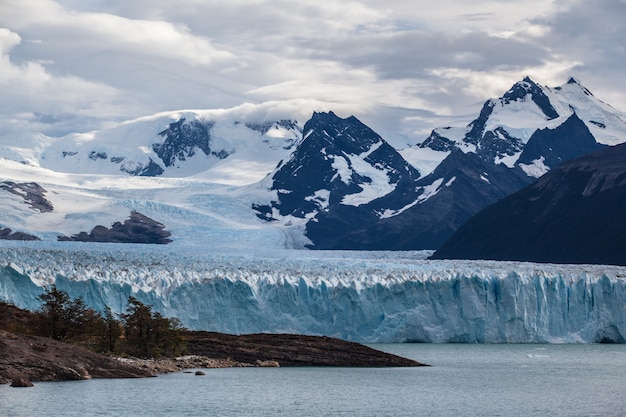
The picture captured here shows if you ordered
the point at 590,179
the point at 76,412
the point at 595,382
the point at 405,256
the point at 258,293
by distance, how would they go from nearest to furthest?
the point at 76,412 → the point at 595,382 → the point at 258,293 → the point at 405,256 → the point at 590,179

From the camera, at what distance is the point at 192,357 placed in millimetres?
50781

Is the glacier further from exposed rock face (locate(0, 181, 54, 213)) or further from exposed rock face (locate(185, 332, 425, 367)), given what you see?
exposed rock face (locate(0, 181, 54, 213))

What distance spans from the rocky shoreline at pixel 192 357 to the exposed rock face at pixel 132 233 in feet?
234

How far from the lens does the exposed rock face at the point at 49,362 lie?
40.6 metres

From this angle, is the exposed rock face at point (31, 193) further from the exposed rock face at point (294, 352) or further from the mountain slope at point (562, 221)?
the exposed rock face at point (294, 352)

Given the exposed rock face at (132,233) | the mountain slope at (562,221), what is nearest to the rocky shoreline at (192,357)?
the mountain slope at (562,221)

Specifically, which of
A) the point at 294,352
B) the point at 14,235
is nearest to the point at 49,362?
the point at 294,352

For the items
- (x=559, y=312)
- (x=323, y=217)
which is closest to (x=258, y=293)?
(x=559, y=312)

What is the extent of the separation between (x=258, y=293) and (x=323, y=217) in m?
128

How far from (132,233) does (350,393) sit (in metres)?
96.4

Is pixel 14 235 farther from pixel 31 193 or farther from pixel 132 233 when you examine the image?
pixel 31 193

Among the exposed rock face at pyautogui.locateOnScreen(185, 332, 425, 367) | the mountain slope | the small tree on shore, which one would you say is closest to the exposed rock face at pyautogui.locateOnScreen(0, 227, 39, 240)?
the mountain slope

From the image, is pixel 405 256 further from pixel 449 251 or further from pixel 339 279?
pixel 339 279

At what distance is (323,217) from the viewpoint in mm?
191250
